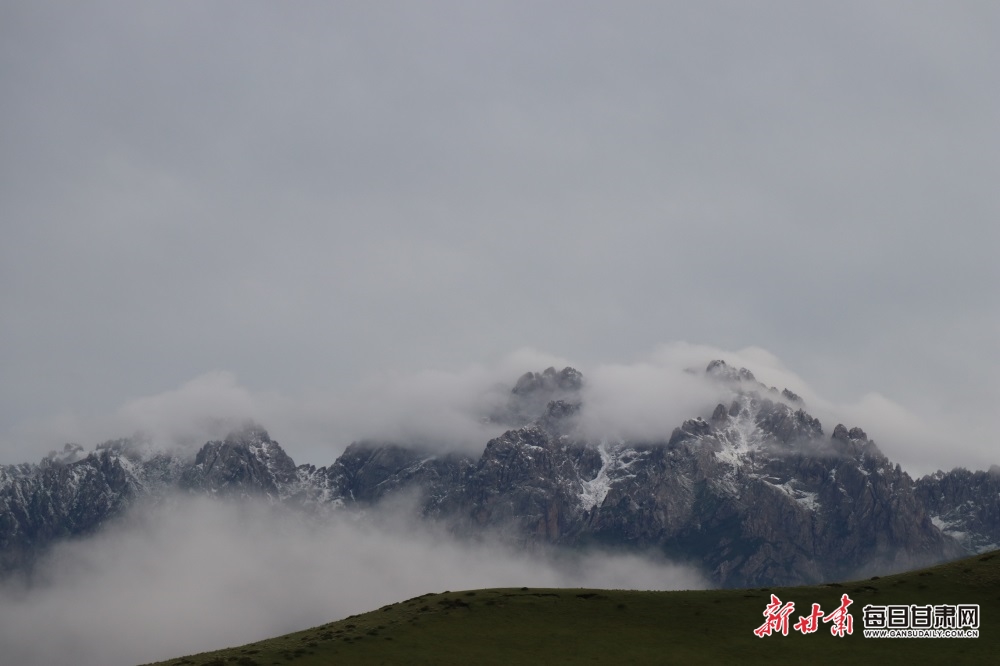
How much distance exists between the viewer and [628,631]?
12075 cm

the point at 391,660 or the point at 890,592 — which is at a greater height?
the point at 890,592

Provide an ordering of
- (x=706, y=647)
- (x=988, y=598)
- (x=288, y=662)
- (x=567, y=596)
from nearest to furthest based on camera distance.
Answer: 1. (x=288, y=662)
2. (x=706, y=647)
3. (x=988, y=598)
4. (x=567, y=596)

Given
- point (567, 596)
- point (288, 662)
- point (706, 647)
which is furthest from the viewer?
point (567, 596)

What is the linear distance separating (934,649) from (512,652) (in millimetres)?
43955

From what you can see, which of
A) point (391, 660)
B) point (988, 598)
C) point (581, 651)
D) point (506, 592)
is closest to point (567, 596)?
point (506, 592)

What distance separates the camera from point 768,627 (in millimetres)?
118875

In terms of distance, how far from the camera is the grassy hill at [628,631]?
359 ft

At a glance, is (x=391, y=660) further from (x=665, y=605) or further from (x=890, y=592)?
(x=890, y=592)

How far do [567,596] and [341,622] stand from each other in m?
28.5

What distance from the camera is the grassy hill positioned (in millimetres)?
109438

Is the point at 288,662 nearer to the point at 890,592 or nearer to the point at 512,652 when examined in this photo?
the point at 512,652

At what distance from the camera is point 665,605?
130m

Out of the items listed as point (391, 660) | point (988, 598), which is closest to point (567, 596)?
point (391, 660)

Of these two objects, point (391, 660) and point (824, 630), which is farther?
point (824, 630)
